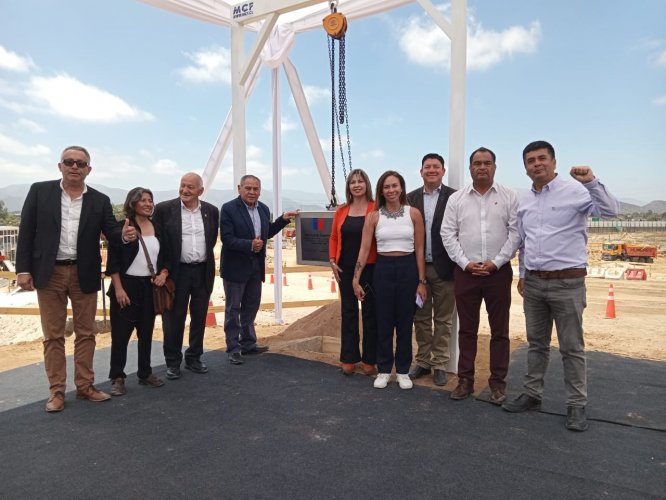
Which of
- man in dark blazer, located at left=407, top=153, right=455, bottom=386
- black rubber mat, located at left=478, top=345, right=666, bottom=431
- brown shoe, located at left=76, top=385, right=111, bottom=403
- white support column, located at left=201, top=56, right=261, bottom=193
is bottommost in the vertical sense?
black rubber mat, located at left=478, top=345, right=666, bottom=431

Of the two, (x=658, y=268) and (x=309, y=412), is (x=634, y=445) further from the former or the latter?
(x=658, y=268)

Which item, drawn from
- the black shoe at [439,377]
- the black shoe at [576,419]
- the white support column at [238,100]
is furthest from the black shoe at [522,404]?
the white support column at [238,100]

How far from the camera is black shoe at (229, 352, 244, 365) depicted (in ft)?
15.4

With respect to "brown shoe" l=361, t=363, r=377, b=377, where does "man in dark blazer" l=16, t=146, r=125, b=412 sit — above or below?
above

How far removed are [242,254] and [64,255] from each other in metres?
1.58

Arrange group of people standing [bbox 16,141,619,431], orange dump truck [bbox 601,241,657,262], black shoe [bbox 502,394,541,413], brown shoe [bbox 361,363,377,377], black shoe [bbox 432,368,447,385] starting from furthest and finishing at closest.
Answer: orange dump truck [bbox 601,241,657,262] < brown shoe [bbox 361,363,377,377] < black shoe [bbox 432,368,447,385] < black shoe [bbox 502,394,541,413] < group of people standing [bbox 16,141,619,431]

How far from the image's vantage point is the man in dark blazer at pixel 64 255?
3432 mm

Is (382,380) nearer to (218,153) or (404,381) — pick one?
(404,381)

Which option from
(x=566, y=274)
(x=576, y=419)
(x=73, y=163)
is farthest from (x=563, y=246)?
(x=73, y=163)

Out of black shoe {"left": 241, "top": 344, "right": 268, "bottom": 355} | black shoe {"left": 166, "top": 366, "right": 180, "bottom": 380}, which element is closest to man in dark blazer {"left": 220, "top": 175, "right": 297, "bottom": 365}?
black shoe {"left": 241, "top": 344, "right": 268, "bottom": 355}

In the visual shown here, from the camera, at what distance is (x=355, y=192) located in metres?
4.08

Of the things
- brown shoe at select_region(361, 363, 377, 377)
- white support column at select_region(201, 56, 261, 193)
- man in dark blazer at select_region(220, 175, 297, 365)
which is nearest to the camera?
brown shoe at select_region(361, 363, 377, 377)

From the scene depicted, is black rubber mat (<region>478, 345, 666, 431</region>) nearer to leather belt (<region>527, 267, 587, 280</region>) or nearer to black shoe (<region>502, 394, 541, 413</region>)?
black shoe (<region>502, 394, 541, 413</region>)

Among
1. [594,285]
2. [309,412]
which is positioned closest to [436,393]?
[309,412]
